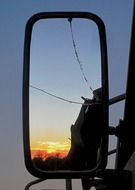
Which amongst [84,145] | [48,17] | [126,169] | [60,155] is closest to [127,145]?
[126,169]

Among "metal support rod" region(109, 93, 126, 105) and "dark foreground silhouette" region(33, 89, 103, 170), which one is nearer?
"dark foreground silhouette" region(33, 89, 103, 170)

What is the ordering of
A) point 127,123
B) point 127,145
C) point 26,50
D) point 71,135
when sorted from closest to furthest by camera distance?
point 26,50 < point 71,135 < point 127,123 < point 127,145

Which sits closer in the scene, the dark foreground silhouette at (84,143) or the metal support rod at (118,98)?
the dark foreground silhouette at (84,143)

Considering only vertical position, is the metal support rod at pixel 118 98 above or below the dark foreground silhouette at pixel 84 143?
above

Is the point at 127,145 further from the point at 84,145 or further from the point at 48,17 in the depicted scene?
the point at 48,17

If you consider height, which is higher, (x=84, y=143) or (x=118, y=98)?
(x=118, y=98)

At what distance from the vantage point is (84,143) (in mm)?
1702

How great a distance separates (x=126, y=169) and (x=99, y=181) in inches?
6.0

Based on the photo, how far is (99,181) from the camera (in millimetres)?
2158

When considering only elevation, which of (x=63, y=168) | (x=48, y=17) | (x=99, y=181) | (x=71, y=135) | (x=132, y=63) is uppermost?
(x=48, y=17)

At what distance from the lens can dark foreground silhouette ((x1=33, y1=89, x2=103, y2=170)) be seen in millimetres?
1623

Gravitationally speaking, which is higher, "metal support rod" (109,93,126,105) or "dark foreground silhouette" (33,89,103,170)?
"metal support rod" (109,93,126,105)

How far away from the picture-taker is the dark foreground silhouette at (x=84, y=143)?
162 cm

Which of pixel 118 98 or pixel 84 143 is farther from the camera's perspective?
pixel 118 98
